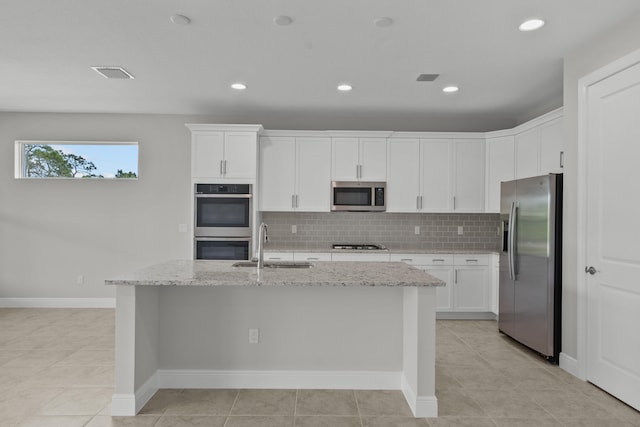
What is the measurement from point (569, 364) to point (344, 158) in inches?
127

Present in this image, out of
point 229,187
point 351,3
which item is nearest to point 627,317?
point 351,3

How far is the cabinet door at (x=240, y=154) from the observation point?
4.79m

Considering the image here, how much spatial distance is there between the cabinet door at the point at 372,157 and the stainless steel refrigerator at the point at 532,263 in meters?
1.51

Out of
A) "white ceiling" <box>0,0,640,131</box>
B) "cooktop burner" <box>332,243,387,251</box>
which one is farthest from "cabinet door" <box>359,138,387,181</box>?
"cooktop burner" <box>332,243,387,251</box>

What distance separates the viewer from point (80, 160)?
5.37 m

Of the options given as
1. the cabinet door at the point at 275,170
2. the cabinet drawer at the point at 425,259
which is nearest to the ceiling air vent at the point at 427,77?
the cabinet door at the point at 275,170

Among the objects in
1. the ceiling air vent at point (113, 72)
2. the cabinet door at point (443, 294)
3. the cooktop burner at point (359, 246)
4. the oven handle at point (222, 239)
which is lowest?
the cabinet door at point (443, 294)

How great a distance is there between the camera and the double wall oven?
186 inches

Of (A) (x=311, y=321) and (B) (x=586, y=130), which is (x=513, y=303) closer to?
(B) (x=586, y=130)

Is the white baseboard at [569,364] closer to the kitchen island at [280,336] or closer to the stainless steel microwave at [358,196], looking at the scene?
the kitchen island at [280,336]

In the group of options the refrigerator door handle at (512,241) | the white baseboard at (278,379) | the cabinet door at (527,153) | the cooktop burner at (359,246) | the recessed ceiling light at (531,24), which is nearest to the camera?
the recessed ceiling light at (531,24)

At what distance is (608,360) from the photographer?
2775mm

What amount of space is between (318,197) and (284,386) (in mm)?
2671

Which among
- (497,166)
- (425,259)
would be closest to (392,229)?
(425,259)
